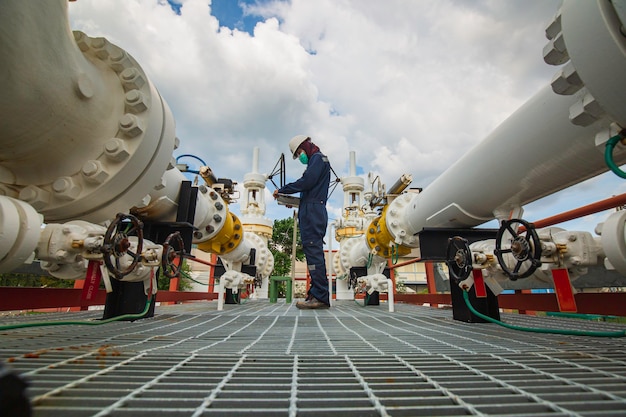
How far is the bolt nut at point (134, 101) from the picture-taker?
1453mm

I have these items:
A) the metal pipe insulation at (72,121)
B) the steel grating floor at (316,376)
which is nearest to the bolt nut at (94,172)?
the metal pipe insulation at (72,121)

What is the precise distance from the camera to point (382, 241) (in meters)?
3.70

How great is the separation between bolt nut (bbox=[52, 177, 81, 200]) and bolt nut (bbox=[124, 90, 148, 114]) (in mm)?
391

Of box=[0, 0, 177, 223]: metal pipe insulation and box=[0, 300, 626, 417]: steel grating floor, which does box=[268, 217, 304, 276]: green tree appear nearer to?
Answer: box=[0, 0, 177, 223]: metal pipe insulation

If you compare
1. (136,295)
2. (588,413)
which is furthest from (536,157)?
(136,295)

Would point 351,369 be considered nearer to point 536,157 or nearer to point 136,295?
point 536,157

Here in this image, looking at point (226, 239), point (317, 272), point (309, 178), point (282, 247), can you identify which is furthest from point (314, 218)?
point (282, 247)

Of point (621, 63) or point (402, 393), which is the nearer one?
point (402, 393)

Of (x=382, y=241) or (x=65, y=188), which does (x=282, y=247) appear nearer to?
(x=382, y=241)

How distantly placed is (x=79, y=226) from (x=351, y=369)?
1.13m

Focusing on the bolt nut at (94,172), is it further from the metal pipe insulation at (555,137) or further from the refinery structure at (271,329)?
the metal pipe insulation at (555,137)

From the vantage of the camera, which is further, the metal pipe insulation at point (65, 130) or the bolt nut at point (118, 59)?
the bolt nut at point (118, 59)

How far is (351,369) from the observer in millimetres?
884

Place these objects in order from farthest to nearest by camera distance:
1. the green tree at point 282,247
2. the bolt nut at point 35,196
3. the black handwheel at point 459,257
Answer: the green tree at point 282,247 < the black handwheel at point 459,257 < the bolt nut at point 35,196
